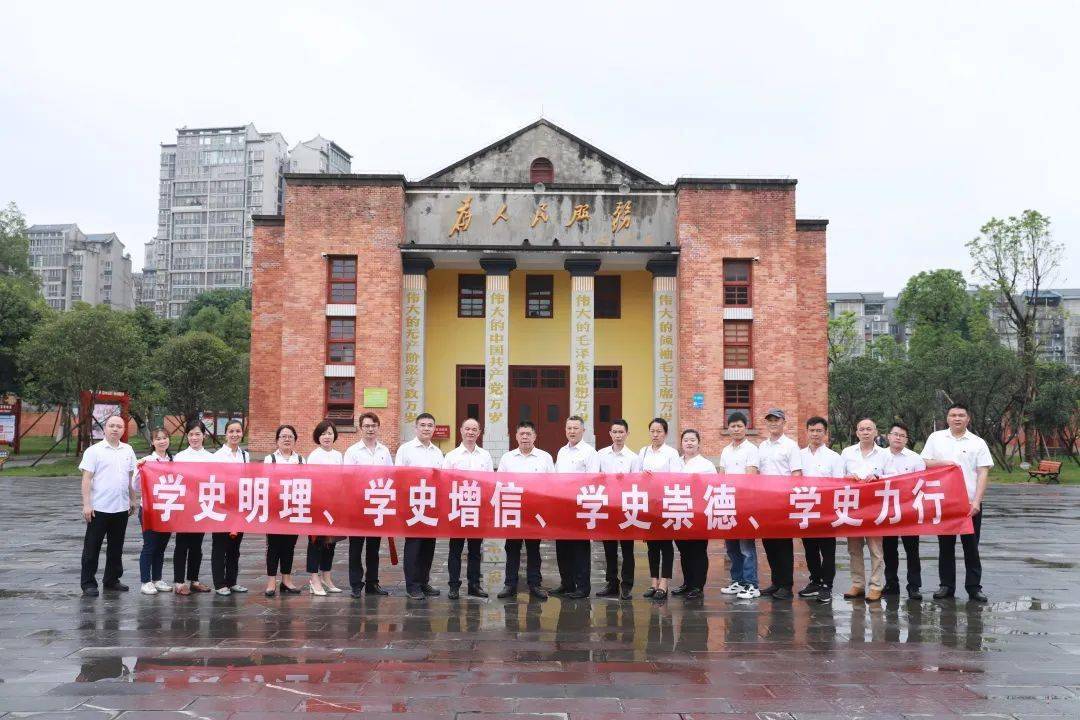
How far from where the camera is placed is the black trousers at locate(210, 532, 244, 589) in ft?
27.9

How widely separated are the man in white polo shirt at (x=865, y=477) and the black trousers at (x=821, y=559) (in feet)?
0.62

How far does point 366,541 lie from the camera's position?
893cm

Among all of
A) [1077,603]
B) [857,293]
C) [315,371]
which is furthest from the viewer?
[857,293]

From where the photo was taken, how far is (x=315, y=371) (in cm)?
2553

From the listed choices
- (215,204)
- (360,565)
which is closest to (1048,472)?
(360,565)

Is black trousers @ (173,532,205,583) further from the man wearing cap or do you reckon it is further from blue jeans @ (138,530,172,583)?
the man wearing cap

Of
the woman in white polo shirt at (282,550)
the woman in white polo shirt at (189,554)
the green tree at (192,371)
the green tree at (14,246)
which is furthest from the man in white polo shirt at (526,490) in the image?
the green tree at (14,246)

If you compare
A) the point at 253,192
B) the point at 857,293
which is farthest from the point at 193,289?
the point at 857,293

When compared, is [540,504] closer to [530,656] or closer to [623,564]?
[623,564]

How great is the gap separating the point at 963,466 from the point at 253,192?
11882 centimetres

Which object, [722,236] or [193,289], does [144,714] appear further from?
[193,289]

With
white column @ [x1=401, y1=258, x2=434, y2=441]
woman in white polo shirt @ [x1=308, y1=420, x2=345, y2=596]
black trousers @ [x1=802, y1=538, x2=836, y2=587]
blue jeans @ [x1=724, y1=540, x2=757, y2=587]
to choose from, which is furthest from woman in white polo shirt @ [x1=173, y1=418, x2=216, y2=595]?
white column @ [x1=401, y1=258, x2=434, y2=441]

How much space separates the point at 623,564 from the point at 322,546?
294cm

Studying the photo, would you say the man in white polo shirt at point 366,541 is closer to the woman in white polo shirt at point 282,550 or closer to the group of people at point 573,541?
the group of people at point 573,541
